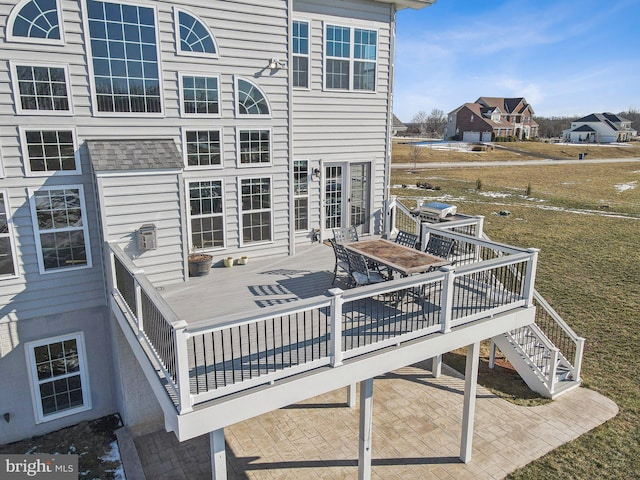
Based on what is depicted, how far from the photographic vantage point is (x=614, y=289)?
14125 mm

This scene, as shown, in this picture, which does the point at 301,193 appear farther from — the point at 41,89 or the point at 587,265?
the point at 587,265

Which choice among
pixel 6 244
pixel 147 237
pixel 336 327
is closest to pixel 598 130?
pixel 147 237

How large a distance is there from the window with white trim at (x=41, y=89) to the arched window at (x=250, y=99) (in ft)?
10.1

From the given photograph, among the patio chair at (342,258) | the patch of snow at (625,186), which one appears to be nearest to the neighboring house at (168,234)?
the patio chair at (342,258)

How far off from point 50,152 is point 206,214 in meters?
2.95

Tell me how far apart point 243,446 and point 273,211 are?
477 cm

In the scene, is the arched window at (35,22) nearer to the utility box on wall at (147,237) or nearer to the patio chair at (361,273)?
the utility box on wall at (147,237)

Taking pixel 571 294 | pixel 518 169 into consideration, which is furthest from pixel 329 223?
pixel 518 169

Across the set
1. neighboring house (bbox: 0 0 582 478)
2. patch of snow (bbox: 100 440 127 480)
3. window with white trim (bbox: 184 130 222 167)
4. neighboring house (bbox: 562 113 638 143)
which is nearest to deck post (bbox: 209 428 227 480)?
neighboring house (bbox: 0 0 582 478)

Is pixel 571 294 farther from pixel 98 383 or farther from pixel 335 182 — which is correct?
pixel 98 383

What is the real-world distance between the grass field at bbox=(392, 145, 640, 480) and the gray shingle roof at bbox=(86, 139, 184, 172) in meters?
7.63

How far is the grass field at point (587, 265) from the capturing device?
292 inches

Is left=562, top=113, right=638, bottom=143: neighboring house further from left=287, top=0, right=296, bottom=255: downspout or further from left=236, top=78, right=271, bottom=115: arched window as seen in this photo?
left=236, top=78, right=271, bottom=115: arched window

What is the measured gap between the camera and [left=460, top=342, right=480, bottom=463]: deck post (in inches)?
274
